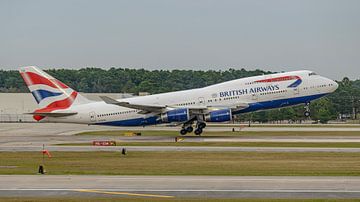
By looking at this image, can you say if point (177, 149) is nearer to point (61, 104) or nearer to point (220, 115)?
point (220, 115)

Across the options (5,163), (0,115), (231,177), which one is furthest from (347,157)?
(0,115)

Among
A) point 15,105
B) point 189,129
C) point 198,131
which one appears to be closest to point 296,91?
point 198,131

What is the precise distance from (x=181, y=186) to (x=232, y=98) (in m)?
38.5

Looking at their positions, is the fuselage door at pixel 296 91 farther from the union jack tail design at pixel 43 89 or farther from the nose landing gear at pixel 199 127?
the union jack tail design at pixel 43 89

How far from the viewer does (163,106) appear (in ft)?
212

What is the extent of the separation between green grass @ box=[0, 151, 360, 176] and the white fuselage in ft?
64.4

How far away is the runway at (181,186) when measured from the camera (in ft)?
80.8

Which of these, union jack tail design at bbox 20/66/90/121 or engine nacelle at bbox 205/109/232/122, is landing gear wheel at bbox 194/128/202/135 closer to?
engine nacelle at bbox 205/109/232/122

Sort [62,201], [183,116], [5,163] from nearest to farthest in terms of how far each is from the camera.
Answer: [62,201], [5,163], [183,116]

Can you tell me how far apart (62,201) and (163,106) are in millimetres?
41761

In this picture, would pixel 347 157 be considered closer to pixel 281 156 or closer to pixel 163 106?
pixel 281 156

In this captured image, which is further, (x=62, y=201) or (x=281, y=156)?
(x=281, y=156)

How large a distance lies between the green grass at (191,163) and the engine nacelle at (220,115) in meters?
18.3

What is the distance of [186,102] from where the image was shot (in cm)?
6619
